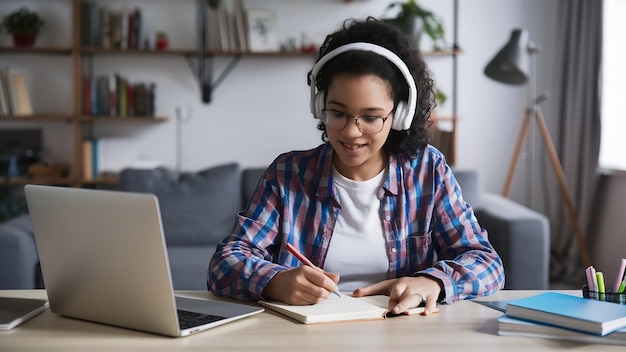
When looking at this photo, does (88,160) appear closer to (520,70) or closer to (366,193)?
(520,70)

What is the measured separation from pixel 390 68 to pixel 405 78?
1.7 inches

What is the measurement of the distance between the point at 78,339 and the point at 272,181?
583mm

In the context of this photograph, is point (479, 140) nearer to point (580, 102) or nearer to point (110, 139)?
point (580, 102)

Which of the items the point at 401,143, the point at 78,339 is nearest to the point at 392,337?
the point at 78,339

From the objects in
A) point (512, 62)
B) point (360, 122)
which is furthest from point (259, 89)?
point (360, 122)

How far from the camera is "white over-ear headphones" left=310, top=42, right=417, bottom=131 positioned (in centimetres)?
146

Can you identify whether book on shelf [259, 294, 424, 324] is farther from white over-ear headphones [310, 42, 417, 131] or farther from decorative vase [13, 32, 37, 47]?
decorative vase [13, 32, 37, 47]

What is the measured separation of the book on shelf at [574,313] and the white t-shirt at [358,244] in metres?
0.41

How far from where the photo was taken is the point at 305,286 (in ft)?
4.13

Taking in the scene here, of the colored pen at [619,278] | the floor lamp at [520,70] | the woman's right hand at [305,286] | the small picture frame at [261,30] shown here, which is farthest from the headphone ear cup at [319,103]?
the small picture frame at [261,30]

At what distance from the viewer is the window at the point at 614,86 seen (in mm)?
3738

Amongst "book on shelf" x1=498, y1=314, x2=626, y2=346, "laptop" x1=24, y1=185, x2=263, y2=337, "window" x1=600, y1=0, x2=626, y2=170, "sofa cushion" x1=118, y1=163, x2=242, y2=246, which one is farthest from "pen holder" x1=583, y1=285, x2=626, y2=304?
"window" x1=600, y1=0, x2=626, y2=170

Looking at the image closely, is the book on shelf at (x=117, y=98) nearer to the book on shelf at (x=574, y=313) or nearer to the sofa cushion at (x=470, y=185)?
the sofa cushion at (x=470, y=185)

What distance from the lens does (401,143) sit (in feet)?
5.23
